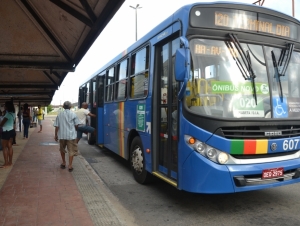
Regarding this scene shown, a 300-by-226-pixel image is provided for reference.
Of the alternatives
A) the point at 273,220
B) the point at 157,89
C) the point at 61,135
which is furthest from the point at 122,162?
the point at 273,220

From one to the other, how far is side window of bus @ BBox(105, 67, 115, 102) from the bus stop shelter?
1213 mm

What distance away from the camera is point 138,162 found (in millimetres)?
6270

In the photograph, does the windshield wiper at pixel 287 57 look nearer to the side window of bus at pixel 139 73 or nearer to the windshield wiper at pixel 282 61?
the windshield wiper at pixel 282 61

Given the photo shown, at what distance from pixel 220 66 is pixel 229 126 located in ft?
3.05

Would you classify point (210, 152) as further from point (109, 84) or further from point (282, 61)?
point (109, 84)

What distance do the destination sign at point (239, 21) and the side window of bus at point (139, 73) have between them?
5.85 ft

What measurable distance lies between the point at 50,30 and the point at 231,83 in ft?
13.3

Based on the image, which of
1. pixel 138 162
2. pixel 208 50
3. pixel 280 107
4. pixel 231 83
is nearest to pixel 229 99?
pixel 231 83

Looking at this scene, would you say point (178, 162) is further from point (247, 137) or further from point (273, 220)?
point (273, 220)

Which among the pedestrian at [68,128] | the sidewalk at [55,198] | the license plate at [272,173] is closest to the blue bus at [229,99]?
the license plate at [272,173]

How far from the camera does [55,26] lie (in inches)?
235

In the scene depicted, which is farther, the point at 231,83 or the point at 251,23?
the point at 251,23

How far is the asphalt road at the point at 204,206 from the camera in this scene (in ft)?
14.4

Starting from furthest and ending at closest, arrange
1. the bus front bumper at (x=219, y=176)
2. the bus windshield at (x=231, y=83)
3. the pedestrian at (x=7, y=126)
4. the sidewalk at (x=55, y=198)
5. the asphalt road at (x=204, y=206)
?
the pedestrian at (x=7, y=126) → the asphalt road at (x=204, y=206) → the bus windshield at (x=231, y=83) → the sidewalk at (x=55, y=198) → the bus front bumper at (x=219, y=176)
